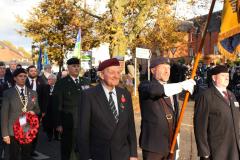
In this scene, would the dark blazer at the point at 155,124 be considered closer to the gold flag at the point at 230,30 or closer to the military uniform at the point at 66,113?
the gold flag at the point at 230,30

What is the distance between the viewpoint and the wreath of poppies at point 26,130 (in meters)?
6.66

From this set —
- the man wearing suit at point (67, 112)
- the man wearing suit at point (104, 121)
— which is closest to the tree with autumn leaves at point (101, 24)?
the man wearing suit at point (67, 112)

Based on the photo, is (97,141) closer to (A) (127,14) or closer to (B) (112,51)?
(B) (112,51)

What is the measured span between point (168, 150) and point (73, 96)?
2.63m

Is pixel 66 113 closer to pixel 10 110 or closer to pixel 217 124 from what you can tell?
pixel 10 110

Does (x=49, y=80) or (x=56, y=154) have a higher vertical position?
(x=49, y=80)

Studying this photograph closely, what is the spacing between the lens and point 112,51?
19.7 metres

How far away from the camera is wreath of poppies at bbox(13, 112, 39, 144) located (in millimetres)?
6656

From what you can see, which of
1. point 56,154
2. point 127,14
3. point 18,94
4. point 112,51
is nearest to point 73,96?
point 18,94

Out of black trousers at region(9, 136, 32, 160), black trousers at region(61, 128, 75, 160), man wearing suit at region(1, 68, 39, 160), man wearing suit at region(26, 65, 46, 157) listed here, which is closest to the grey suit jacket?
man wearing suit at region(1, 68, 39, 160)

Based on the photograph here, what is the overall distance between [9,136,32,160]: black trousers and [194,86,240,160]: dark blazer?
290 centimetres

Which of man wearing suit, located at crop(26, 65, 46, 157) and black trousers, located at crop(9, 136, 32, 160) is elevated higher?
man wearing suit, located at crop(26, 65, 46, 157)

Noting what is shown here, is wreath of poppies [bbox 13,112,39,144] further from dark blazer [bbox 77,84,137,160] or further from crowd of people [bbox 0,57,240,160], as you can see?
dark blazer [bbox 77,84,137,160]

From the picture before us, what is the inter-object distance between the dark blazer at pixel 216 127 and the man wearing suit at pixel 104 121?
1258mm
